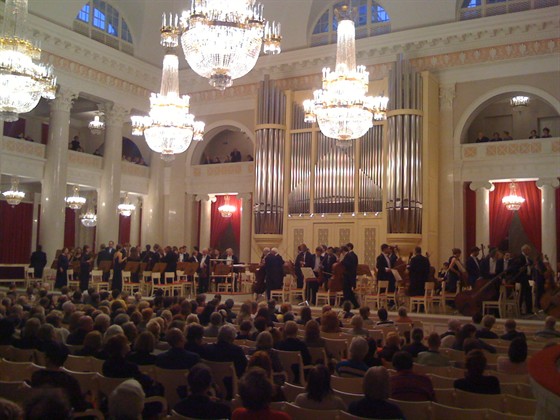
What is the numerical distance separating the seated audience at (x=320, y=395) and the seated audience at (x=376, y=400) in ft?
0.48

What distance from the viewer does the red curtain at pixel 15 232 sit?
2167 centimetres

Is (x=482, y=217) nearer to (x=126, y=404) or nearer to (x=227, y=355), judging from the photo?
(x=227, y=355)

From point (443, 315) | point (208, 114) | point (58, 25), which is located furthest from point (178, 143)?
point (208, 114)

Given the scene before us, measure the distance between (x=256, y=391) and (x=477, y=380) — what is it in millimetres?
1894

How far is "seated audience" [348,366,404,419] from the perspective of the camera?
3.73m

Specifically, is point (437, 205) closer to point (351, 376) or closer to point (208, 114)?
point (208, 114)

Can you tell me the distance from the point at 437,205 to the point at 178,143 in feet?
26.4

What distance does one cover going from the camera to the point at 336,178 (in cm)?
1753

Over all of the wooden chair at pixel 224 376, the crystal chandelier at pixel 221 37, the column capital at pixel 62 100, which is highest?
the column capital at pixel 62 100

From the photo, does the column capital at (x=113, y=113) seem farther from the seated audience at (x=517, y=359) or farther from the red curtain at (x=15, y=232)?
the seated audience at (x=517, y=359)

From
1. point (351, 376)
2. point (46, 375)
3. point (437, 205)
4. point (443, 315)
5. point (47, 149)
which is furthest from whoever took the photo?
point (47, 149)

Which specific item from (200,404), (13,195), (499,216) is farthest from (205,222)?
(200,404)

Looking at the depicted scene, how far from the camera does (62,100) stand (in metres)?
18.2

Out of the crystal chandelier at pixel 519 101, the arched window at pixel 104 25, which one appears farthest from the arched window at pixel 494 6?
the arched window at pixel 104 25
